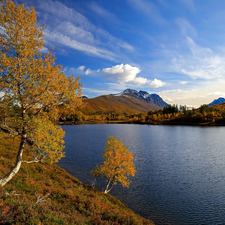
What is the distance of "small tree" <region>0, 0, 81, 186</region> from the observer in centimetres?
1275

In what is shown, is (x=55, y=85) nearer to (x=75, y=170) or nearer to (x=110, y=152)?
(x=110, y=152)

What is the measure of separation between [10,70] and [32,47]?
3195 mm

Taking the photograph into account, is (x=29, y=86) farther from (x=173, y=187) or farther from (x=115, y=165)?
(x=173, y=187)

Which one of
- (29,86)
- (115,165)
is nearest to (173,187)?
(115,165)

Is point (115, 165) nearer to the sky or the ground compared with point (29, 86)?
nearer to the ground

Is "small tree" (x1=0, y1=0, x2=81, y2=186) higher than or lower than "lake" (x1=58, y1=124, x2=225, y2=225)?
higher

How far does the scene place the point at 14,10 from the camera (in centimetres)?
1360

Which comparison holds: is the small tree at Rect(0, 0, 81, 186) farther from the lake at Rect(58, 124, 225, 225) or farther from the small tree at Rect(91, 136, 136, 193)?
the lake at Rect(58, 124, 225, 225)

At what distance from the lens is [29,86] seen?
12.5m

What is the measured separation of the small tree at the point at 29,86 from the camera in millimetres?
12750

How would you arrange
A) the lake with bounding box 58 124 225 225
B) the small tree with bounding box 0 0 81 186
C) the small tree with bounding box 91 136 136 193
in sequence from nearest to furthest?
the small tree with bounding box 0 0 81 186 → the lake with bounding box 58 124 225 225 → the small tree with bounding box 91 136 136 193

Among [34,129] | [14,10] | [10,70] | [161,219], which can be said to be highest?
[14,10]

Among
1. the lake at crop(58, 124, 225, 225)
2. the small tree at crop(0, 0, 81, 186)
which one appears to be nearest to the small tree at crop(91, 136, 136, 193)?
the lake at crop(58, 124, 225, 225)

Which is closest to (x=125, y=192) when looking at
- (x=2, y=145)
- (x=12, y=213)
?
(x=12, y=213)
